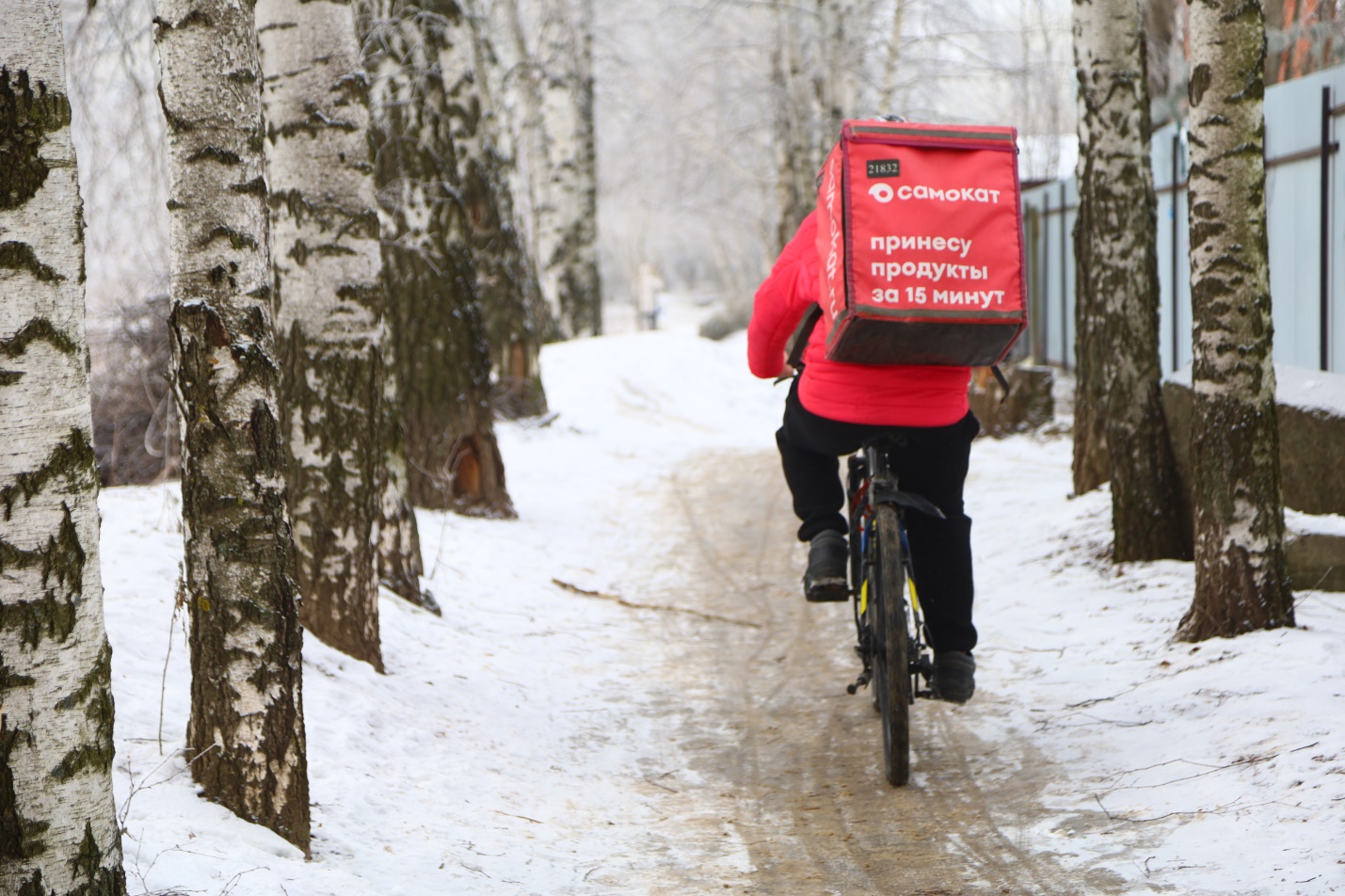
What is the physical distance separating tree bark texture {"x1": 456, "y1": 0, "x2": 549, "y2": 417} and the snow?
14.2ft

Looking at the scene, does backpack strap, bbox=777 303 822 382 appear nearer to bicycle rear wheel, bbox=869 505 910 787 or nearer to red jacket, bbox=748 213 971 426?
red jacket, bbox=748 213 971 426

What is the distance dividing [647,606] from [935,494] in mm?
3520

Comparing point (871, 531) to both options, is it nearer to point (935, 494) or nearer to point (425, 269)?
point (935, 494)

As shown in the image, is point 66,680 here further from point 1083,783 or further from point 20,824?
point 1083,783

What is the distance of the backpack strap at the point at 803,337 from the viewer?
4672 mm

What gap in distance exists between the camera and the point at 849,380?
174 inches

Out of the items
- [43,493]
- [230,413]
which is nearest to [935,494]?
[230,413]

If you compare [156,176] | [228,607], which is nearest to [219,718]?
[228,607]

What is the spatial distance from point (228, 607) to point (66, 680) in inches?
42.2

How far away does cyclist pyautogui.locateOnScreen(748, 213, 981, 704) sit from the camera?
14.5 feet

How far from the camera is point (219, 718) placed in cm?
371

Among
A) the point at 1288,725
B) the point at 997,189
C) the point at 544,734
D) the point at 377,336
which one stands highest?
the point at 997,189

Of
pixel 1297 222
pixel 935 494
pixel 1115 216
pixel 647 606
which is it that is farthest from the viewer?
pixel 1297 222

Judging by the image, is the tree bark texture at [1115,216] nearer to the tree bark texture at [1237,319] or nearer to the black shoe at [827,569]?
the tree bark texture at [1237,319]
